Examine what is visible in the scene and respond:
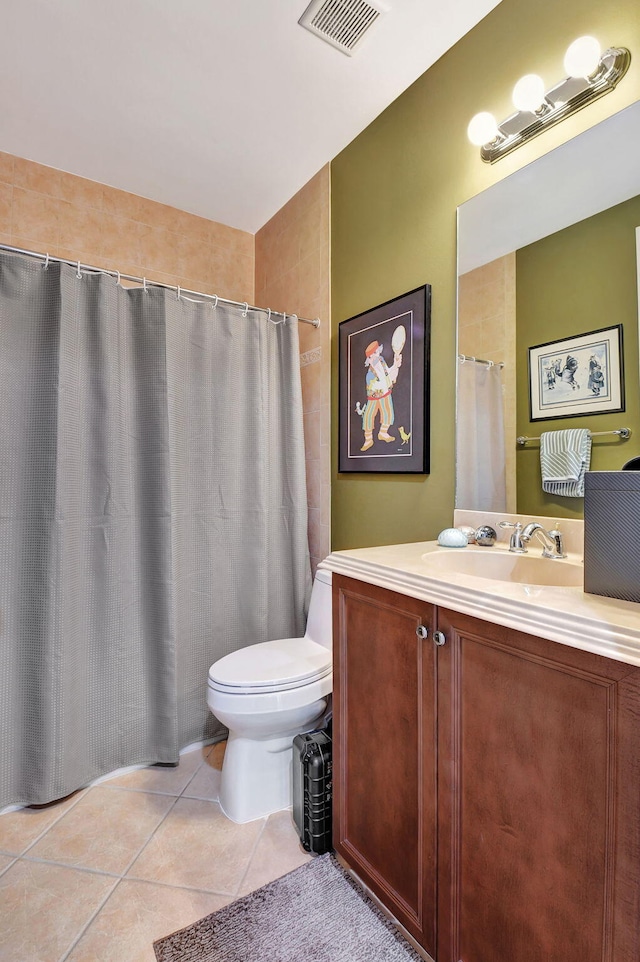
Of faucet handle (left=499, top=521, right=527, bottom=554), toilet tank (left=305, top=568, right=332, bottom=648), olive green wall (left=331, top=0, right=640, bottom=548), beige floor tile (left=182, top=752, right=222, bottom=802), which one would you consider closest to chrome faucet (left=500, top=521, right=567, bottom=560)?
faucet handle (left=499, top=521, right=527, bottom=554)

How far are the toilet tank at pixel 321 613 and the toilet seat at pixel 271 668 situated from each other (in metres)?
0.03

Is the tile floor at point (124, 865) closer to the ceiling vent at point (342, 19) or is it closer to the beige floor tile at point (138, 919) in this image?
the beige floor tile at point (138, 919)

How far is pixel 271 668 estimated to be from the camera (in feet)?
5.10

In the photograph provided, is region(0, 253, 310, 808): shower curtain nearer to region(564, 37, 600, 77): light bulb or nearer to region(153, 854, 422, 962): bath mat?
region(153, 854, 422, 962): bath mat

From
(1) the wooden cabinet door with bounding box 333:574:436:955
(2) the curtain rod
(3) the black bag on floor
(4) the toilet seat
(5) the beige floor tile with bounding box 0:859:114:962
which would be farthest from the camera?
(2) the curtain rod

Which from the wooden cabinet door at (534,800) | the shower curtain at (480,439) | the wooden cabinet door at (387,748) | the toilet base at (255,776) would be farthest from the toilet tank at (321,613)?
the wooden cabinet door at (534,800)

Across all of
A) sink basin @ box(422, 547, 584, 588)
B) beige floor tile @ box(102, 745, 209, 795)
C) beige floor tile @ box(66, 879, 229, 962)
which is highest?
sink basin @ box(422, 547, 584, 588)

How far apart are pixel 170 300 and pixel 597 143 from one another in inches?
58.3

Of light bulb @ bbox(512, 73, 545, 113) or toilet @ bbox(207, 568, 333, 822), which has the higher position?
light bulb @ bbox(512, 73, 545, 113)

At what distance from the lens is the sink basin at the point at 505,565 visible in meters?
1.16

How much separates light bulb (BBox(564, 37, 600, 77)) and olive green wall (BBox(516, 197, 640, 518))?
0.35 meters

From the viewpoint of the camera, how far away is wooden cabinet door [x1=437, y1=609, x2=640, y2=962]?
0.68 metres

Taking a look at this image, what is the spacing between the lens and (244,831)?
4.90 feet

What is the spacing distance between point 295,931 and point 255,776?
1.46 feet
